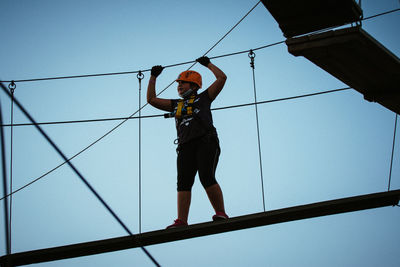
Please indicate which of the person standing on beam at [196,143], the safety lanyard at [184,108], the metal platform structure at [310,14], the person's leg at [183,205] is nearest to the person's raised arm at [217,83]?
the person standing on beam at [196,143]

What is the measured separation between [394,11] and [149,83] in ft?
7.88

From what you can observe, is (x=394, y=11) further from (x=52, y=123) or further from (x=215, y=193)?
(x=52, y=123)

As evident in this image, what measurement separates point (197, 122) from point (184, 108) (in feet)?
0.59

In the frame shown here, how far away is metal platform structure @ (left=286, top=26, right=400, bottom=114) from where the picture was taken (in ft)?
12.9

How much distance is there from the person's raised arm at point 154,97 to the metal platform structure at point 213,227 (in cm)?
108

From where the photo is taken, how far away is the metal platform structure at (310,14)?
3926 millimetres

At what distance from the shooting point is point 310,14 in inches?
160

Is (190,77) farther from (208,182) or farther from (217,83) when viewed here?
(208,182)

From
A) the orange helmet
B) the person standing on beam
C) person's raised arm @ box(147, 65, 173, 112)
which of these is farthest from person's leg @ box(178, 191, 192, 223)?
the orange helmet

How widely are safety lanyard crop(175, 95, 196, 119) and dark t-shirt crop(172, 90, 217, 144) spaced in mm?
12

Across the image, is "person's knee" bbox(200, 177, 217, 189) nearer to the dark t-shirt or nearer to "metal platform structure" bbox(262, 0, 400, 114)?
the dark t-shirt

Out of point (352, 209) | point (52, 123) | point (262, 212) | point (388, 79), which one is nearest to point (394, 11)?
point (388, 79)

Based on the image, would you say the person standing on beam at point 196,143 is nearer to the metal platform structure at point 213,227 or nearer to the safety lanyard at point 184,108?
the safety lanyard at point 184,108

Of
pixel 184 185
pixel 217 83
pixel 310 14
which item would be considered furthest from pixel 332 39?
pixel 184 185
